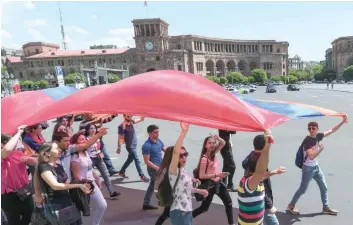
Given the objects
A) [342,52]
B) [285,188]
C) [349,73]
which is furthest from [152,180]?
[342,52]

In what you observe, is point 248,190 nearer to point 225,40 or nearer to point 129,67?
point 129,67

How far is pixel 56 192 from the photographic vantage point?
2959 millimetres

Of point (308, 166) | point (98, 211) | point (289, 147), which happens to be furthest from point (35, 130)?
point (289, 147)

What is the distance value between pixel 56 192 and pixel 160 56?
84.3m

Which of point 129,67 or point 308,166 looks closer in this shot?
point 308,166

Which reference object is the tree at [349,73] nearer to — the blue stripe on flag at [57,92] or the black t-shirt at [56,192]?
the blue stripe on flag at [57,92]

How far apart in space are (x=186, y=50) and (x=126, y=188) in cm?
8840

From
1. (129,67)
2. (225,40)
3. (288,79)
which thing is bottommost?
(288,79)

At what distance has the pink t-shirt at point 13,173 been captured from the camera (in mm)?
3432

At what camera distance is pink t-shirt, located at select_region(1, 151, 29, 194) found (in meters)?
3.43

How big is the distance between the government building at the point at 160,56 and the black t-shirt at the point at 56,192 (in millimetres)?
72074

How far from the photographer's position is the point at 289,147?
864 cm

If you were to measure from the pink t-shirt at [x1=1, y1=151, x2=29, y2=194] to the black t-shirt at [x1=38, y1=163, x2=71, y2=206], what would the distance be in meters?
0.78

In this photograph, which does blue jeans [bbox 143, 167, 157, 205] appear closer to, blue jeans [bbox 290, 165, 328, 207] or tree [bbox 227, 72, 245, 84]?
blue jeans [bbox 290, 165, 328, 207]
